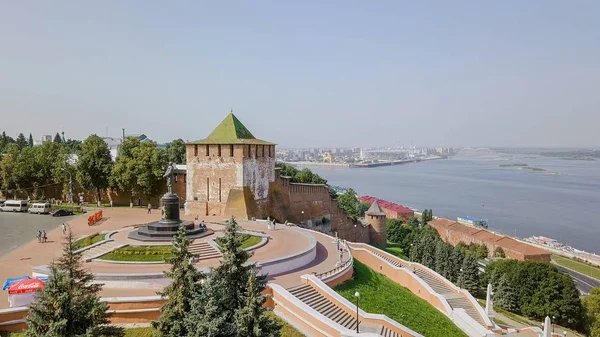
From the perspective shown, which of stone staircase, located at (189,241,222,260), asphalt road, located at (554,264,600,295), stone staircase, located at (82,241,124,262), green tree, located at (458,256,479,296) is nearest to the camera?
stone staircase, located at (82,241,124,262)

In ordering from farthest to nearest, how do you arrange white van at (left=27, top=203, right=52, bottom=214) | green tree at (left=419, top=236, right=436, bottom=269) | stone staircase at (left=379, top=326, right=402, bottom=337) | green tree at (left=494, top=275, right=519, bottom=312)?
green tree at (left=419, top=236, right=436, bottom=269)
green tree at (left=494, top=275, right=519, bottom=312)
white van at (left=27, top=203, right=52, bottom=214)
stone staircase at (left=379, top=326, right=402, bottom=337)

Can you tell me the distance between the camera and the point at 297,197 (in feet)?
97.8

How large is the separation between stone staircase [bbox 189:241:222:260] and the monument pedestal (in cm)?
74

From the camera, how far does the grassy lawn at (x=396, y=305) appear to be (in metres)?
13.3

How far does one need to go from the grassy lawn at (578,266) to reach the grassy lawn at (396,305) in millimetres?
32286

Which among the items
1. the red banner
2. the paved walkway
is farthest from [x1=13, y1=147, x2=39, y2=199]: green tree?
the red banner

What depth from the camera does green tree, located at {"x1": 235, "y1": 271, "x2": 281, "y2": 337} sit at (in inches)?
298

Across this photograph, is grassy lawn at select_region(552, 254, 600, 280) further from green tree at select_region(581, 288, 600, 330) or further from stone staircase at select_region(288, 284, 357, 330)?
stone staircase at select_region(288, 284, 357, 330)

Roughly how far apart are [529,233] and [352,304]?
5172 centimetres

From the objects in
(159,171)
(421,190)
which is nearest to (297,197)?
(159,171)

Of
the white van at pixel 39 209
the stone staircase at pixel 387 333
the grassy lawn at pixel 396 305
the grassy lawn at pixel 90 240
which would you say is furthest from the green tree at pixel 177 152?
A: the stone staircase at pixel 387 333

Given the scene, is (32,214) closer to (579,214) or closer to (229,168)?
(229,168)

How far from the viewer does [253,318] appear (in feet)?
25.0

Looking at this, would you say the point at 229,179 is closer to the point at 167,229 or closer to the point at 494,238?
the point at 167,229
